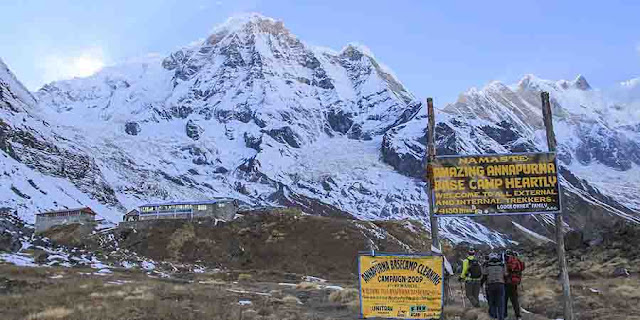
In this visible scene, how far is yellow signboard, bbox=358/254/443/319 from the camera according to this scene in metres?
14.2

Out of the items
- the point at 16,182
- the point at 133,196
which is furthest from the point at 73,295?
the point at 133,196

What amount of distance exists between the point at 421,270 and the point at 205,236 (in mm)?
61836

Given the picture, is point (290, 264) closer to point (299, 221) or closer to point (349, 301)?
point (299, 221)

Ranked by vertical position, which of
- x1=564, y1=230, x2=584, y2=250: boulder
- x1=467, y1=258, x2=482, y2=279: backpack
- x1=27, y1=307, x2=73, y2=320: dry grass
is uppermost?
x1=564, y1=230, x2=584, y2=250: boulder

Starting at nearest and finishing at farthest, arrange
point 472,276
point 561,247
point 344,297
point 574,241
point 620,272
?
point 561,247 → point 472,276 → point 344,297 → point 620,272 → point 574,241

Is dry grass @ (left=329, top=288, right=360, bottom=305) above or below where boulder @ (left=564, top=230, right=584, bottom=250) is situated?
below

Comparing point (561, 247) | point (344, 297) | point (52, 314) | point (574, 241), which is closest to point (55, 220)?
point (574, 241)

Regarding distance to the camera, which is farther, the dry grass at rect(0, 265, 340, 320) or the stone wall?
the stone wall

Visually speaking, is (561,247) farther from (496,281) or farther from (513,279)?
(496,281)

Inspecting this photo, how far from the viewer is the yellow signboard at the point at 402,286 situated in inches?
561

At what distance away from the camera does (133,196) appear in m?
179

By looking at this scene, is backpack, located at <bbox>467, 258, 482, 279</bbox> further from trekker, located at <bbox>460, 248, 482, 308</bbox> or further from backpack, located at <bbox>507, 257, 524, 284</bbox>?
backpack, located at <bbox>507, 257, 524, 284</bbox>

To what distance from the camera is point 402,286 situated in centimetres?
1436

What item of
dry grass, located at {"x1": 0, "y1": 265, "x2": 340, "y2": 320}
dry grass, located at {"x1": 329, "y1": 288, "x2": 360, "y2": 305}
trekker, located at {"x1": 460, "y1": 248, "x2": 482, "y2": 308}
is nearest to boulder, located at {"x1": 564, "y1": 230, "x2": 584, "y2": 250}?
dry grass, located at {"x1": 329, "y1": 288, "x2": 360, "y2": 305}
